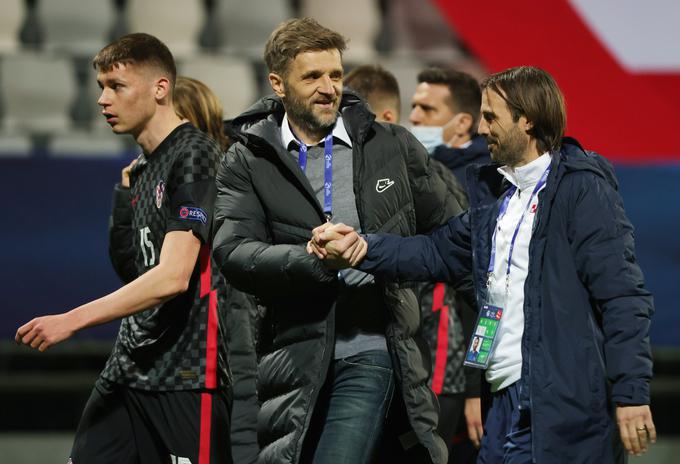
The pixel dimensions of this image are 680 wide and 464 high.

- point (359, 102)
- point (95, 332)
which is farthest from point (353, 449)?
point (95, 332)

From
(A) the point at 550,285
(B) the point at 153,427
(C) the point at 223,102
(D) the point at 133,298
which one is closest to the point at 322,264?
(A) the point at 550,285

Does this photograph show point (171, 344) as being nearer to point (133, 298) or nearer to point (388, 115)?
point (133, 298)

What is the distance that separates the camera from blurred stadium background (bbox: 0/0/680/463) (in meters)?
6.09

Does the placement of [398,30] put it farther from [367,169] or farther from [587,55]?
[367,169]

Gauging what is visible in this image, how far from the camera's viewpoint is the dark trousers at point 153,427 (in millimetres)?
3732

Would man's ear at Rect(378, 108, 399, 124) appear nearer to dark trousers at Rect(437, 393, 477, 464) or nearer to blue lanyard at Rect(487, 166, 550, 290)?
dark trousers at Rect(437, 393, 477, 464)

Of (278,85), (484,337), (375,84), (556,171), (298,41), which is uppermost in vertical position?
(375,84)

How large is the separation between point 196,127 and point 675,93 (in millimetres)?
3931

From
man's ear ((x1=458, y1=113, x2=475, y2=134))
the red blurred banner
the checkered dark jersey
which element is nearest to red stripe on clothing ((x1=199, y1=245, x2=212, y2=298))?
the checkered dark jersey

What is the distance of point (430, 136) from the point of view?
16.1 feet

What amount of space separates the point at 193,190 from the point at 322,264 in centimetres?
69

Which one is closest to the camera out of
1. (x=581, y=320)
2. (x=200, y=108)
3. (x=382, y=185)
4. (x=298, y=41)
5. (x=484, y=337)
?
(x=581, y=320)

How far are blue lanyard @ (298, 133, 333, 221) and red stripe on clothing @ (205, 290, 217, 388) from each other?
1.99 ft

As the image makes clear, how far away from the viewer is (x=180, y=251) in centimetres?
363
